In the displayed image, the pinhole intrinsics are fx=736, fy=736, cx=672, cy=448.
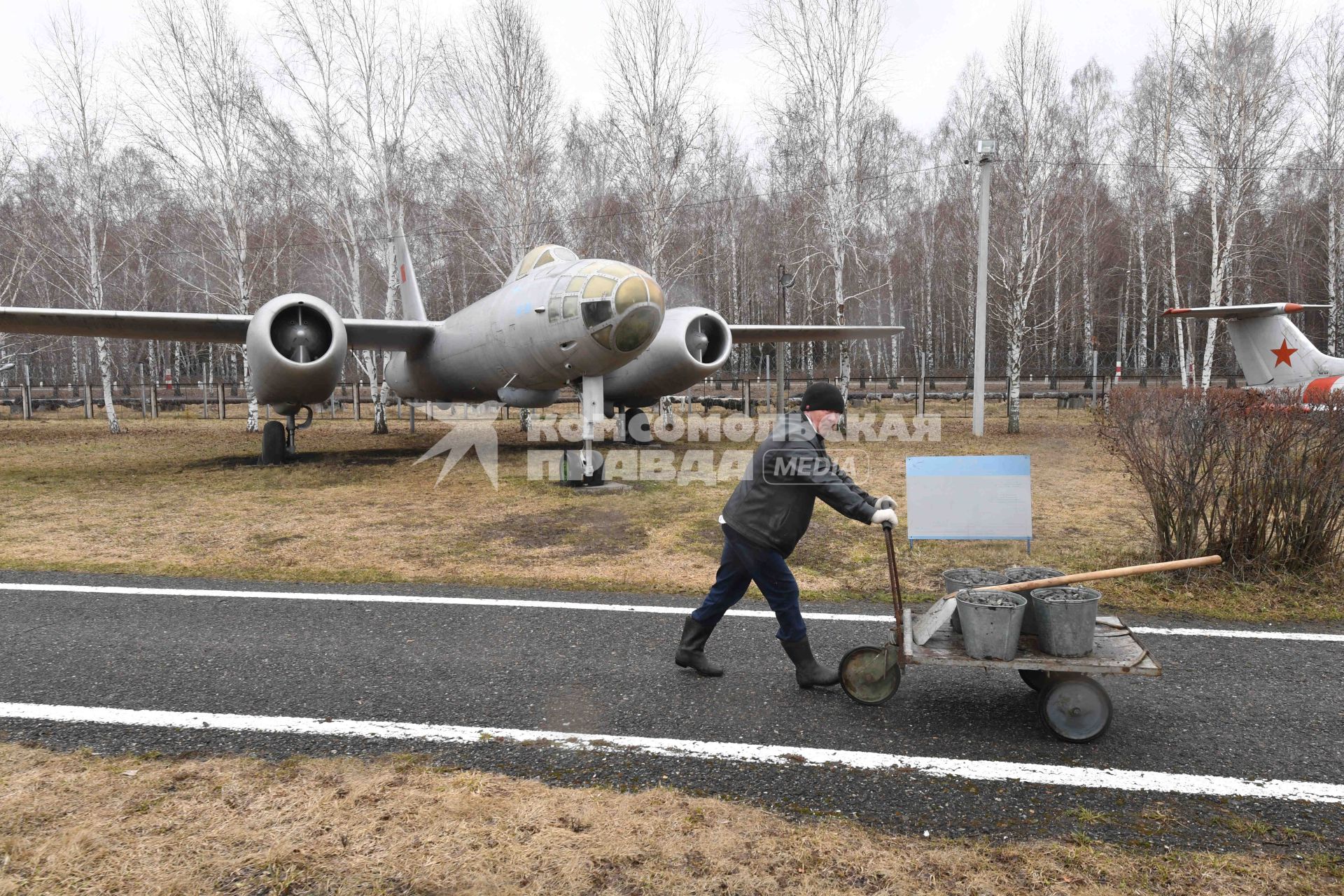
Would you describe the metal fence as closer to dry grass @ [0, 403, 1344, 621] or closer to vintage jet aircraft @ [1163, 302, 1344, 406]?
vintage jet aircraft @ [1163, 302, 1344, 406]

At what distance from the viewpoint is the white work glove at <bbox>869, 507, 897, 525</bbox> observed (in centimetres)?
368

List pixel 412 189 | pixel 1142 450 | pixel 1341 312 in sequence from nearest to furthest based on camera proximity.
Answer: pixel 1142 450 → pixel 412 189 → pixel 1341 312

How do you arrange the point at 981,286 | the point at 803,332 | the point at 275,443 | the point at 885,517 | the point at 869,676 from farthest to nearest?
the point at 981,286 < the point at 803,332 < the point at 275,443 < the point at 869,676 < the point at 885,517

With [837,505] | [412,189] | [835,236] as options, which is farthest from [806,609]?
[412,189]

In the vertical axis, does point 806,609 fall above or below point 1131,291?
below

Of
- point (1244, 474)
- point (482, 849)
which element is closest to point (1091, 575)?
point (482, 849)

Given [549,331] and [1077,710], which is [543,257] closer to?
[549,331]

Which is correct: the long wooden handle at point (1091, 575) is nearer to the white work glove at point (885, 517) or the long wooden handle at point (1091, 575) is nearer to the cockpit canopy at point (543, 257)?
the white work glove at point (885, 517)

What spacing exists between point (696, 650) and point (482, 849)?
72.4 inches

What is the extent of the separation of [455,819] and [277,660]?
7.56 feet

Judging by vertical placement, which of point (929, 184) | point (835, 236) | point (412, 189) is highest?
point (929, 184)

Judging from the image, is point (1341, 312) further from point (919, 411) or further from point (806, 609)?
point (806, 609)

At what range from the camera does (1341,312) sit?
85.5 feet

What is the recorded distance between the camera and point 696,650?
14.0 feet
